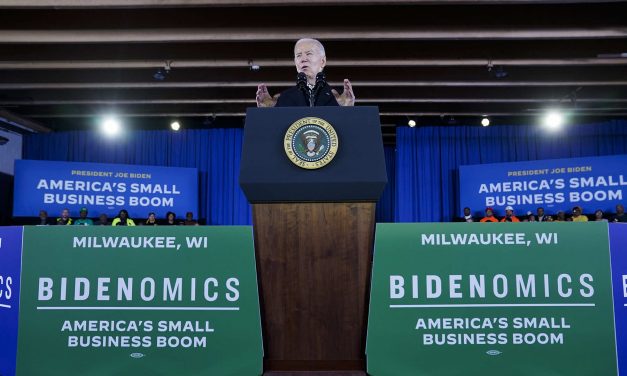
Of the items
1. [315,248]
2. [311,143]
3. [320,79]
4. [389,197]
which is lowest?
[315,248]

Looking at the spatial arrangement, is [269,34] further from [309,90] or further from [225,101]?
[309,90]

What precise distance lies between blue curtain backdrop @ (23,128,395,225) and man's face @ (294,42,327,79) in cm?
1071

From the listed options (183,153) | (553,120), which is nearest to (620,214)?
(553,120)

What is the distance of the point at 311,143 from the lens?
64.1 inches

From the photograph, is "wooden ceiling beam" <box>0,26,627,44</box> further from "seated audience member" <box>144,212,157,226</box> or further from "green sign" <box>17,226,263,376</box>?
"green sign" <box>17,226,263,376</box>

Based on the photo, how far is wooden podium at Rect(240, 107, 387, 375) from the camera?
5.34ft

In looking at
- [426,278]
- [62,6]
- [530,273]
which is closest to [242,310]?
[426,278]

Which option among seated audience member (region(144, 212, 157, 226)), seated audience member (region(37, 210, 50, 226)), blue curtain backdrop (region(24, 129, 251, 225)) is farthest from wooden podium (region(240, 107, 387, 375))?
blue curtain backdrop (region(24, 129, 251, 225))

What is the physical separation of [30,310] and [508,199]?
10853 millimetres

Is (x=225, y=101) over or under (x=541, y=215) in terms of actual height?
over

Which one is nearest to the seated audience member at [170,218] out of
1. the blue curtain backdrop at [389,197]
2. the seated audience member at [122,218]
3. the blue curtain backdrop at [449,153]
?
the seated audience member at [122,218]

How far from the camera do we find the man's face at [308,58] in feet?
6.88

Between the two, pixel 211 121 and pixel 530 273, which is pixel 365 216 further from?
pixel 211 121

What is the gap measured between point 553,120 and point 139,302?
38.5 ft
